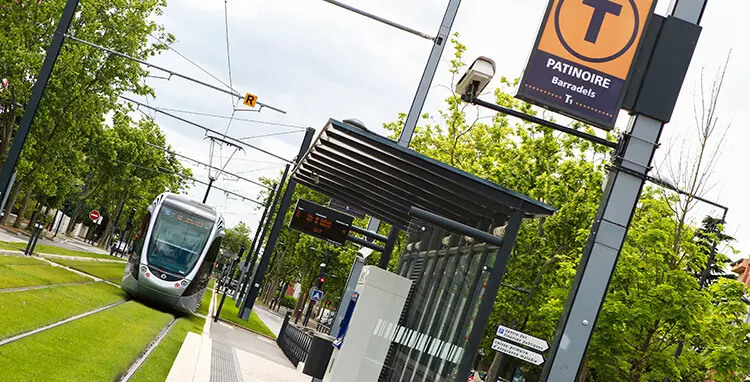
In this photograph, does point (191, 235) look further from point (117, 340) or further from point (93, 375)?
point (93, 375)

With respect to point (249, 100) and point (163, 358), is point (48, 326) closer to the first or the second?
point (163, 358)

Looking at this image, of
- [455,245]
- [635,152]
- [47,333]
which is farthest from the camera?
[47,333]

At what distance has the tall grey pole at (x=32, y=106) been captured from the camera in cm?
2295

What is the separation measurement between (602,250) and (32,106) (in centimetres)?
1704

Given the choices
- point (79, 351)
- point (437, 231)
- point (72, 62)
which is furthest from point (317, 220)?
point (72, 62)

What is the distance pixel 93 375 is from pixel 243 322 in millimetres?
24914

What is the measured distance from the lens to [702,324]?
21.5 m

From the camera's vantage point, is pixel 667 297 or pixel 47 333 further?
pixel 667 297

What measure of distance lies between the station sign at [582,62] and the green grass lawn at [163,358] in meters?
7.07

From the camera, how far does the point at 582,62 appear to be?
1073 centimetres

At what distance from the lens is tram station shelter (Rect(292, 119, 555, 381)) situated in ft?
31.9

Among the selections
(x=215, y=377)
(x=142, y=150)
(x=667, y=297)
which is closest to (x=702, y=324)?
(x=667, y=297)

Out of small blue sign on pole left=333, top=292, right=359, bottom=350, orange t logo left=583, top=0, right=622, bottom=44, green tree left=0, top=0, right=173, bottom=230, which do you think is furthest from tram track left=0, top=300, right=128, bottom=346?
green tree left=0, top=0, right=173, bottom=230

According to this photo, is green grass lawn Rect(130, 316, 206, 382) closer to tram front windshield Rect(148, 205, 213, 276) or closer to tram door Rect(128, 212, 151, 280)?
tram front windshield Rect(148, 205, 213, 276)
